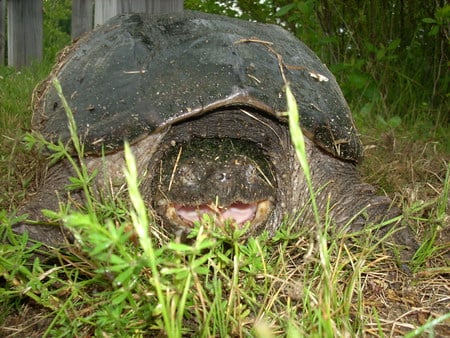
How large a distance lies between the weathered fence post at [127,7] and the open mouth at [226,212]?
1817 millimetres

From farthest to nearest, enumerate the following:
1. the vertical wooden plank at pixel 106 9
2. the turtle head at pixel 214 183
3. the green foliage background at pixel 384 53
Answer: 1. the green foliage background at pixel 384 53
2. the vertical wooden plank at pixel 106 9
3. the turtle head at pixel 214 183

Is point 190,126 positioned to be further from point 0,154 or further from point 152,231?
point 0,154

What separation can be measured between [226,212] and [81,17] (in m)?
5.41

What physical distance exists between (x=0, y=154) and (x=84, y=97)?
47.7 inches

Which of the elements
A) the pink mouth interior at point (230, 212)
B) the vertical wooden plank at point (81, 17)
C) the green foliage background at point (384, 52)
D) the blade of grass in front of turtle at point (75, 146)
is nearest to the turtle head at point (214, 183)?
the pink mouth interior at point (230, 212)

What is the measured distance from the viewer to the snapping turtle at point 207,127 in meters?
1.77

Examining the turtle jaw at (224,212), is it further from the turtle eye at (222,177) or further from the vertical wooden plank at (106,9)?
the vertical wooden plank at (106,9)

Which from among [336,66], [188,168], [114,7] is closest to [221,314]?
[188,168]

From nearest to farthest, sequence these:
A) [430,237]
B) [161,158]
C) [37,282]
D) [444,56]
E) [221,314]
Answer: [221,314] → [37,282] → [430,237] → [161,158] → [444,56]

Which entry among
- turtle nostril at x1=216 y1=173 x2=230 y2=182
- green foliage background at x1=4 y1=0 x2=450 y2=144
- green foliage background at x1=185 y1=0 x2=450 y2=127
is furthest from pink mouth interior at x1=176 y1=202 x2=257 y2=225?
green foliage background at x1=185 y1=0 x2=450 y2=127

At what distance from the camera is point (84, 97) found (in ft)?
6.33

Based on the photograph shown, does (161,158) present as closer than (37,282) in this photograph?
No

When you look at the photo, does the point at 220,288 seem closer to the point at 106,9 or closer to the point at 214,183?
the point at 214,183

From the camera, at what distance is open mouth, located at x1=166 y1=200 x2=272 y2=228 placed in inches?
69.7
